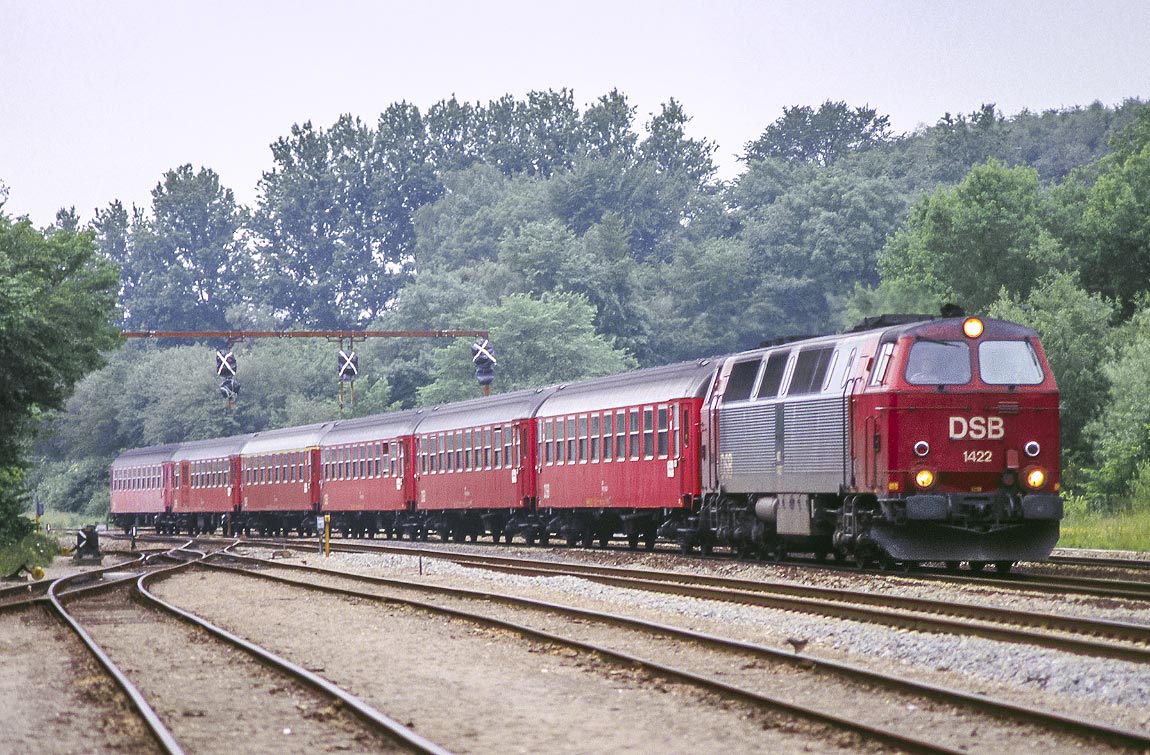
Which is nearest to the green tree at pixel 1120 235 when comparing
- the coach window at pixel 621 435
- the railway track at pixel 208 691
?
the coach window at pixel 621 435

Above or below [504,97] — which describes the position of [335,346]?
below

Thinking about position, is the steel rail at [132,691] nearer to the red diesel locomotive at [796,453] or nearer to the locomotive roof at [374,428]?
the red diesel locomotive at [796,453]

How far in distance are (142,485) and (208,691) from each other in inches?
2576

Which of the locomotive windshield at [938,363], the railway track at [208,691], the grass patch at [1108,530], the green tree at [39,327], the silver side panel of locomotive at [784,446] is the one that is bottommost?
the railway track at [208,691]

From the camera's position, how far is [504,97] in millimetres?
137750

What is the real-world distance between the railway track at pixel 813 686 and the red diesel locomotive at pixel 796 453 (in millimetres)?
5317

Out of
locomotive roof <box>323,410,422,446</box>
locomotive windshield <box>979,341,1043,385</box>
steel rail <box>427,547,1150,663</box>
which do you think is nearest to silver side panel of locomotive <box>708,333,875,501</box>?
locomotive windshield <box>979,341,1043,385</box>

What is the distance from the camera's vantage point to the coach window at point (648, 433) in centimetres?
3164

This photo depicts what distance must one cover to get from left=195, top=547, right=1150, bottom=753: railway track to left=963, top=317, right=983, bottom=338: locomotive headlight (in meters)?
6.82

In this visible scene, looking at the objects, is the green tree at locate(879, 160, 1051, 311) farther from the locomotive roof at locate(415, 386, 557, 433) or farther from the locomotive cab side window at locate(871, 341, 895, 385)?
the locomotive cab side window at locate(871, 341, 895, 385)

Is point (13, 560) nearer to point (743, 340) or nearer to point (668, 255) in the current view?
point (743, 340)

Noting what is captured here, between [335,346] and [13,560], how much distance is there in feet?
253

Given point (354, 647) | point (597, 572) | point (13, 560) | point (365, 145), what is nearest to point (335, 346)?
point (365, 145)

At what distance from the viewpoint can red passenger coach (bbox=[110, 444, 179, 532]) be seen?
72.3 meters
